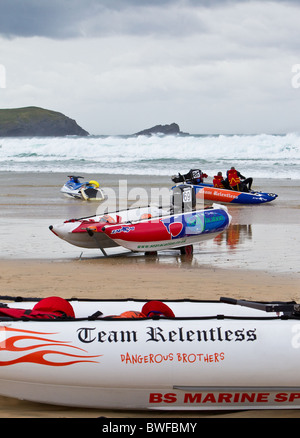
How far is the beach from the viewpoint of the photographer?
29.1 feet

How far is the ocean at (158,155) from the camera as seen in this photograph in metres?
39.2

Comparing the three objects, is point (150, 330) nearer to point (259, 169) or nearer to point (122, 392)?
point (122, 392)

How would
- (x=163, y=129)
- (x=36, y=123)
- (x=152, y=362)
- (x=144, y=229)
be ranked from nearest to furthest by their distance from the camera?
(x=152, y=362) → (x=144, y=229) → (x=163, y=129) → (x=36, y=123)

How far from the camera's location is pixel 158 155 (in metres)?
50.9

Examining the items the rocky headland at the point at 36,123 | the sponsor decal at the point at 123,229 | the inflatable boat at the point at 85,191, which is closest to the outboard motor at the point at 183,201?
the sponsor decal at the point at 123,229

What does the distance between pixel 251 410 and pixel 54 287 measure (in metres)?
4.60

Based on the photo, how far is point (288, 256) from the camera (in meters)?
12.3

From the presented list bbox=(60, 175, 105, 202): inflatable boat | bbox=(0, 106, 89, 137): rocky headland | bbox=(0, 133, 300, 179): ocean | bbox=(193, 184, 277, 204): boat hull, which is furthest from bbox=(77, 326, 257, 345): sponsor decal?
bbox=(0, 106, 89, 137): rocky headland

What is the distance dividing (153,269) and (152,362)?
5.93 m

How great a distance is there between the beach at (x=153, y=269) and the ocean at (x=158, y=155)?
1991 cm

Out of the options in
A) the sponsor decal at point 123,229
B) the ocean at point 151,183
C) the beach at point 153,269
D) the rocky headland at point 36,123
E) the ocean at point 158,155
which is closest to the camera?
the beach at point 153,269

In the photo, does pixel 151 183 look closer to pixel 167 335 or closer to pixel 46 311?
pixel 46 311

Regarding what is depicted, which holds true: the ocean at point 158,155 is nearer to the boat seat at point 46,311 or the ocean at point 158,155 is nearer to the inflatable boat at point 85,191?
the inflatable boat at point 85,191

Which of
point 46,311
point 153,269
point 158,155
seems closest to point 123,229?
point 153,269
